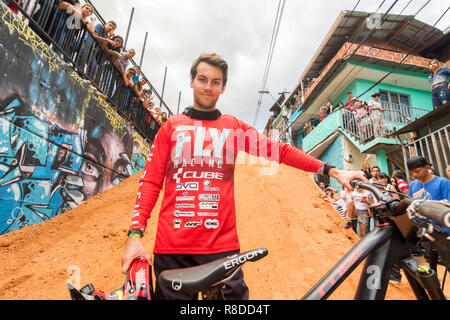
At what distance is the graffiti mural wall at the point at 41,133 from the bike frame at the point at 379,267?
5.18 m

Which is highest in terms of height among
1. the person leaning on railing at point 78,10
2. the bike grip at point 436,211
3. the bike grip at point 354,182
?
the person leaning on railing at point 78,10

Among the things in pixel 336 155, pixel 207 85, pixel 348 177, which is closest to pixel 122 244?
pixel 207 85

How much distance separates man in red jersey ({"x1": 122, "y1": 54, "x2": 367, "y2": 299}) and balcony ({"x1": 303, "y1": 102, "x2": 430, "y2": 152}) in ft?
34.4

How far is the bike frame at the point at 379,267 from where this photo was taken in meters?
1.20

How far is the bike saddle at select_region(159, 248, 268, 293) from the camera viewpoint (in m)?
1.09

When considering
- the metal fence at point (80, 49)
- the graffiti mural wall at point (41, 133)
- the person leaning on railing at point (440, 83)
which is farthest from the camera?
the person leaning on railing at point (440, 83)

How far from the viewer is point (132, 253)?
1.36 meters

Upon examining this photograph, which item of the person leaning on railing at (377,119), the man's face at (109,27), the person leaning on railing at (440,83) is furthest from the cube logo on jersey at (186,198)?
the person leaning on railing at (377,119)

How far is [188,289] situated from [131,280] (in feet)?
1.07

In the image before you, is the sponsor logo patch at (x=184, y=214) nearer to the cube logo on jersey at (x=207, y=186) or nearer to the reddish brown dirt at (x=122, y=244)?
the cube logo on jersey at (x=207, y=186)

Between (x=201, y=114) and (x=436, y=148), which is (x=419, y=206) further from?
(x=436, y=148)

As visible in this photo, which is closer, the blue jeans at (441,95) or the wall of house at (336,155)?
the blue jeans at (441,95)

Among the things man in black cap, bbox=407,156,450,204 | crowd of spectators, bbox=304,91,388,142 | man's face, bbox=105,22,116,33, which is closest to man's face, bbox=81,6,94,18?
man's face, bbox=105,22,116,33

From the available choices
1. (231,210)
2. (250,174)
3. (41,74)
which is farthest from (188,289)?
(250,174)
